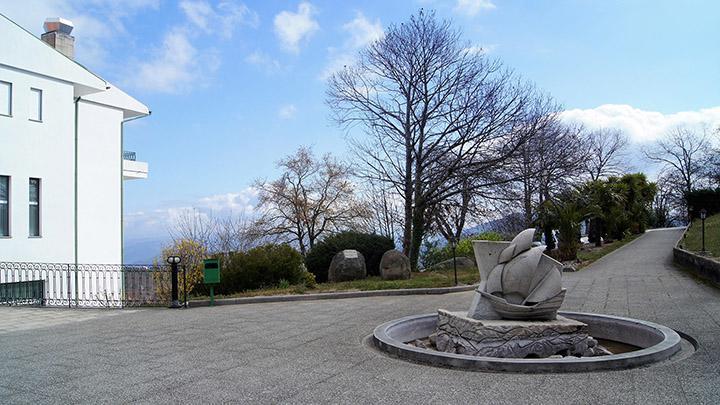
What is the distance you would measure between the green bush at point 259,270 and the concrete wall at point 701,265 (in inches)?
464

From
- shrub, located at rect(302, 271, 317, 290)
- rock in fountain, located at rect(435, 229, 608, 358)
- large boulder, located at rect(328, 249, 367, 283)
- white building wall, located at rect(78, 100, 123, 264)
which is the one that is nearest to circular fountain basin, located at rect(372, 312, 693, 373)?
rock in fountain, located at rect(435, 229, 608, 358)

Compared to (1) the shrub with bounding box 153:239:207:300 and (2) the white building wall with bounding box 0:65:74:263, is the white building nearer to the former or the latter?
(2) the white building wall with bounding box 0:65:74:263

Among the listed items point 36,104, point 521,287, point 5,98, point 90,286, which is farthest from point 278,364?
point 36,104

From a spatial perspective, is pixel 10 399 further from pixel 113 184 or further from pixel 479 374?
pixel 113 184

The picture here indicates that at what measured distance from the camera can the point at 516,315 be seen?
7.60 m

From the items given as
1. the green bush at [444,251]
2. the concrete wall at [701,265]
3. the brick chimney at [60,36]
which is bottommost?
the concrete wall at [701,265]

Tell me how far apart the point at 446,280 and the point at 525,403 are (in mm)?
11706

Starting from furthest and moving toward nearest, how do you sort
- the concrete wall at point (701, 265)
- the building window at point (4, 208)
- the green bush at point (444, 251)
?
1. the green bush at point (444, 251)
2. the building window at point (4, 208)
3. the concrete wall at point (701, 265)

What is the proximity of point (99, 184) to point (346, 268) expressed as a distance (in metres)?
13.2

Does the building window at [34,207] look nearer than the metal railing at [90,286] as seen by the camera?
No

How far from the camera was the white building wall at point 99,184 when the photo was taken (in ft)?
76.1

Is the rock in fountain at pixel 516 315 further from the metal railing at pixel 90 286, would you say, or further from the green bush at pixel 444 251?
the green bush at pixel 444 251

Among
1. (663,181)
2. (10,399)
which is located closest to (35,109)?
(10,399)

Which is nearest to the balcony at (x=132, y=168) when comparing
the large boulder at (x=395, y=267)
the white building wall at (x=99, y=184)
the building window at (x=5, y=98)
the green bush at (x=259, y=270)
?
the white building wall at (x=99, y=184)
